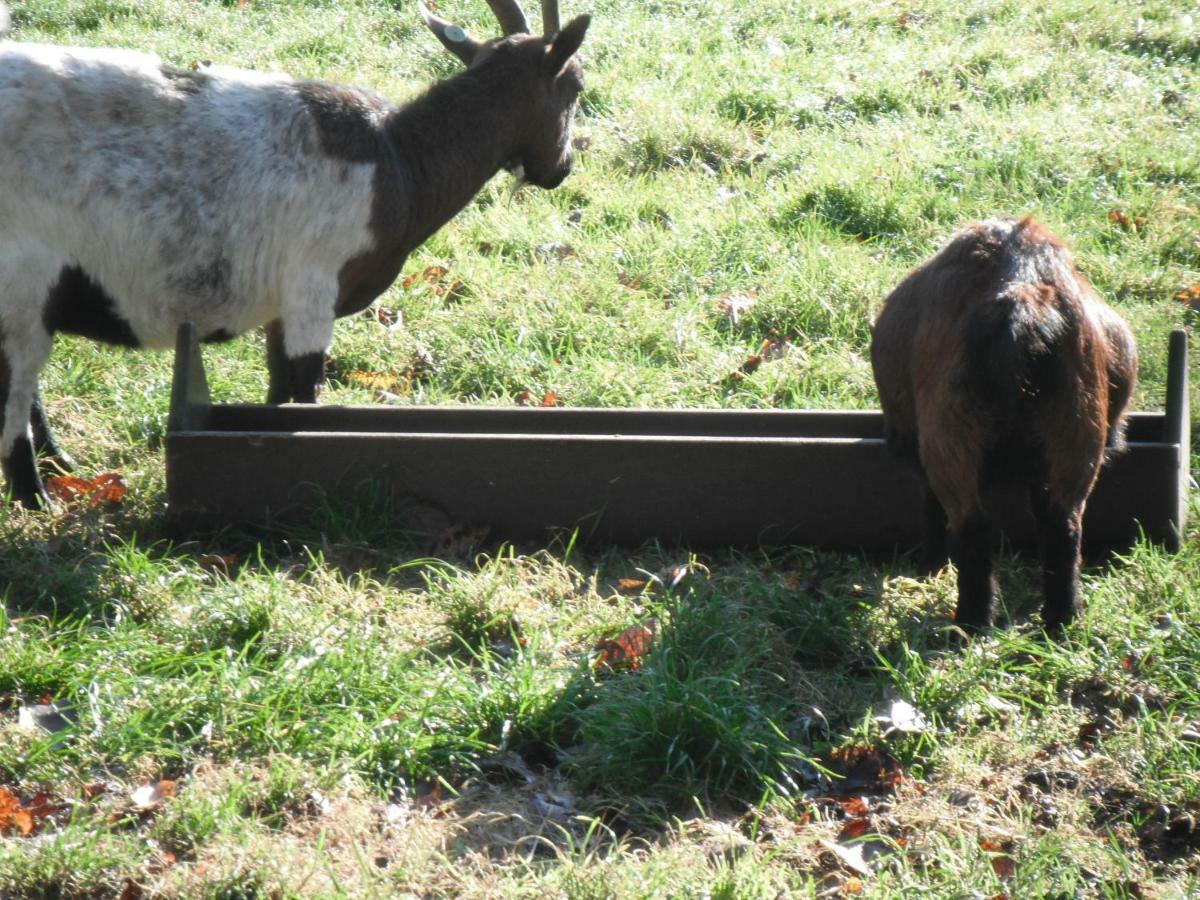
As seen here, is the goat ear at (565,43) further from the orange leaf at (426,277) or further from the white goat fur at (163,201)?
the orange leaf at (426,277)

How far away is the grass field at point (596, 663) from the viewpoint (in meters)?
3.78

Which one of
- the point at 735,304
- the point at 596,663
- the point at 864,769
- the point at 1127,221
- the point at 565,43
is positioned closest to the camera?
the point at 864,769

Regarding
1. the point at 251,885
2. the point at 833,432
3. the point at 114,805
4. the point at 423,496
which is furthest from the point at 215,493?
the point at 833,432

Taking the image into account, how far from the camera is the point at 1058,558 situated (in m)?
4.68

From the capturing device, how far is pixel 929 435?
181 inches

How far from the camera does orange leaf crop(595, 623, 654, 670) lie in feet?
15.2

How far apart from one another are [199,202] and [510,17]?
1.99m

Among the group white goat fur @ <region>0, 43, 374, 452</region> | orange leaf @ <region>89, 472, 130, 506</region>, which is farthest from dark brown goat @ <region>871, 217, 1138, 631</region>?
orange leaf @ <region>89, 472, 130, 506</region>

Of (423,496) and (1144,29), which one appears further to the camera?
(1144,29)

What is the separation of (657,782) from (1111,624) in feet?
6.09

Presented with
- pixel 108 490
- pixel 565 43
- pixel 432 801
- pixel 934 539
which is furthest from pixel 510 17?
pixel 432 801

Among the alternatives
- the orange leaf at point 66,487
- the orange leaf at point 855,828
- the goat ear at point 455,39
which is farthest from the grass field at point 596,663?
the goat ear at point 455,39

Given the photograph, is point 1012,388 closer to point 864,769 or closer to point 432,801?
point 864,769

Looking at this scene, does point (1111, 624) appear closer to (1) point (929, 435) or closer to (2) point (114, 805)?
(1) point (929, 435)
